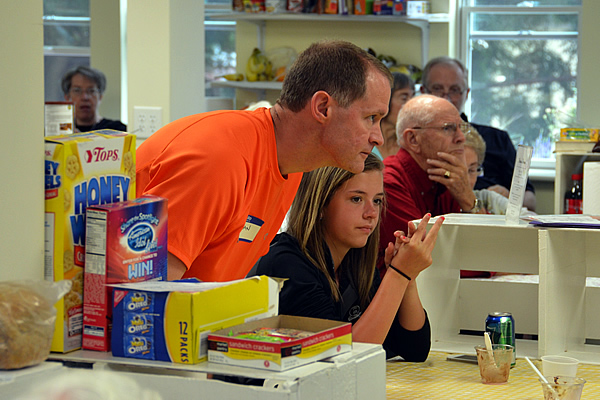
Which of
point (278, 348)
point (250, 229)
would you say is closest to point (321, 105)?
point (250, 229)

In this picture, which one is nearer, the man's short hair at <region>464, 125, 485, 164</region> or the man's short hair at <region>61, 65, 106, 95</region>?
the man's short hair at <region>464, 125, 485, 164</region>

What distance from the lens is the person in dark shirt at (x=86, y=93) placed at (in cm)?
427

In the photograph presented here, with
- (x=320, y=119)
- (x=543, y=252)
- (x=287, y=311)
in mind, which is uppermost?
(x=320, y=119)

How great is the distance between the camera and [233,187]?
1268 millimetres

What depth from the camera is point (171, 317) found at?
89 centimetres

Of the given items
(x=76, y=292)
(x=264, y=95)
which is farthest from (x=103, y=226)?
(x=264, y=95)

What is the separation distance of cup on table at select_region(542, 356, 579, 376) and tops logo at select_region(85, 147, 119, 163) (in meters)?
0.96

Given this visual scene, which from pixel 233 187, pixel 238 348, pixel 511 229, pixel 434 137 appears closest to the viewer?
pixel 238 348

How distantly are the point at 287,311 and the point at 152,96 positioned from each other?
5.30 feet

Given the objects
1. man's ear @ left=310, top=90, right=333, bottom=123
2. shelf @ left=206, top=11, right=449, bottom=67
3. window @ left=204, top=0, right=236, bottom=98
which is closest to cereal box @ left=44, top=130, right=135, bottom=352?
man's ear @ left=310, top=90, right=333, bottom=123

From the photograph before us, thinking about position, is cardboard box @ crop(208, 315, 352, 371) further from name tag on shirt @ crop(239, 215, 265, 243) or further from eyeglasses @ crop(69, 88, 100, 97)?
eyeglasses @ crop(69, 88, 100, 97)

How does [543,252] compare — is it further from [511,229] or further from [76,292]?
[76,292]

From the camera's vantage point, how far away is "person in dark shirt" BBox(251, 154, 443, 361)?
159cm

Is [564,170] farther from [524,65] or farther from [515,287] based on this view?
[515,287]
